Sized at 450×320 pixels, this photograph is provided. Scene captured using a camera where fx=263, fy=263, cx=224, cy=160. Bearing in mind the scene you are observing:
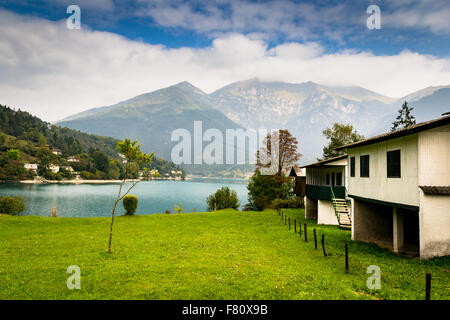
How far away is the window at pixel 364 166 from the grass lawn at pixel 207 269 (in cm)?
423

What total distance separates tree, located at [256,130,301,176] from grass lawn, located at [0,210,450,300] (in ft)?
88.4

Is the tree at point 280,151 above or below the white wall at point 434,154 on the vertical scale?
above

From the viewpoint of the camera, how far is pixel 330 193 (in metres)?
25.0

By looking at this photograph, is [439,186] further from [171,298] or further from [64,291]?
[64,291]

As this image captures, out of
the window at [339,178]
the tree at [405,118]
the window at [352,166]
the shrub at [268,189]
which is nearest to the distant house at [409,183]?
the window at [352,166]

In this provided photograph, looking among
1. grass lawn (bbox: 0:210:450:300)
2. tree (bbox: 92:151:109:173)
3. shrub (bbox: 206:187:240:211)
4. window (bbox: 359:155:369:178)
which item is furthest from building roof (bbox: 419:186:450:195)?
tree (bbox: 92:151:109:173)

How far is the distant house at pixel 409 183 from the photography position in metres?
10.9

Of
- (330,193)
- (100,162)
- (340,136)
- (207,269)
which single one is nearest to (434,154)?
(207,269)

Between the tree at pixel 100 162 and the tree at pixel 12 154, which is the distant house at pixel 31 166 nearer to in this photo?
the tree at pixel 12 154

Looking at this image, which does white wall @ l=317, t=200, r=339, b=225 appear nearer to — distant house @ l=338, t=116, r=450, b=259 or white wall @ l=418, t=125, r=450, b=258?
distant house @ l=338, t=116, r=450, b=259

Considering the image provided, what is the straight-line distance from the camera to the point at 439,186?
11070mm

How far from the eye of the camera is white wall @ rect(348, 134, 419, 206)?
1169cm

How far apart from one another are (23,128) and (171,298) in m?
224
